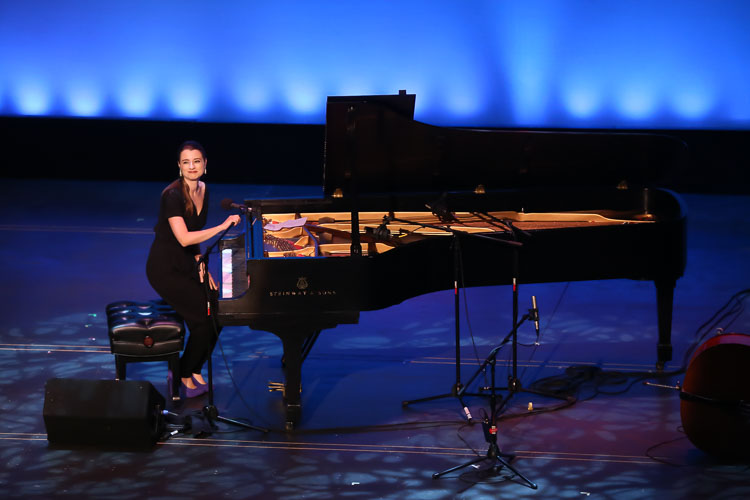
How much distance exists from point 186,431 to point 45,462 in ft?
2.11

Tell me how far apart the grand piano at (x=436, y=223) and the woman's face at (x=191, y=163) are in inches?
15.7

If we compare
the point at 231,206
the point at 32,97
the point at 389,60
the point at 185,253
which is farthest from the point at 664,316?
the point at 32,97

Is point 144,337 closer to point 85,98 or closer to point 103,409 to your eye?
point 103,409

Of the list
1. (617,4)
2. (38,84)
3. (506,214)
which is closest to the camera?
(506,214)

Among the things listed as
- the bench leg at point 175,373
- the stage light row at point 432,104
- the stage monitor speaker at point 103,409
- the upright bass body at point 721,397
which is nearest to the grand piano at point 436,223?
the bench leg at point 175,373

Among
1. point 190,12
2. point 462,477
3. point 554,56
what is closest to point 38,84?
point 190,12

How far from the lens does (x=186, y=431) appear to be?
445 cm

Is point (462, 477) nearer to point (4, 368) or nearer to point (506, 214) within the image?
point (506, 214)

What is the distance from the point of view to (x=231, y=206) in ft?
15.2

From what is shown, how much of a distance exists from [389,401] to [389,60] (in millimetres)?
6292

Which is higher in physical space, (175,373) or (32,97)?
(32,97)

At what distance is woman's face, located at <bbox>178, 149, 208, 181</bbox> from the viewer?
185 inches

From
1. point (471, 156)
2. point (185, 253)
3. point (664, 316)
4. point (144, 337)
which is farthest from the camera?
point (471, 156)

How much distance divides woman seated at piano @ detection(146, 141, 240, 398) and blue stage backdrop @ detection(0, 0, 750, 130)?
19.4ft
